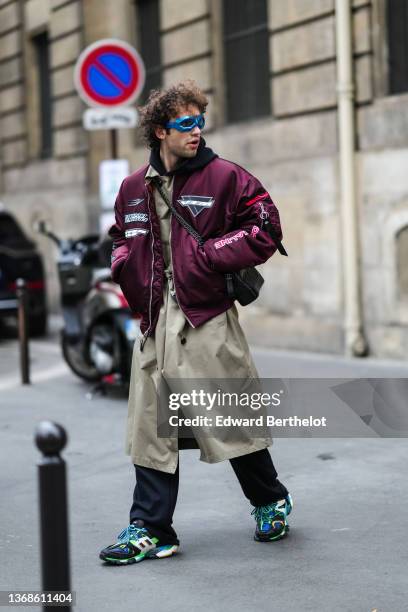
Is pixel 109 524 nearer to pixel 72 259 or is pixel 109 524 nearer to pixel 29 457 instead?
pixel 29 457

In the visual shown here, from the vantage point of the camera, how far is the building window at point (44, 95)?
16.7 m

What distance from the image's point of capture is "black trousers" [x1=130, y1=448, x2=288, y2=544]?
14.0ft

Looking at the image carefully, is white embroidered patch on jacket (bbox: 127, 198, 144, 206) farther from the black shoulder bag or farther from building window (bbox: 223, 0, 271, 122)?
building window (bbox: 223, 0, 271, 122)

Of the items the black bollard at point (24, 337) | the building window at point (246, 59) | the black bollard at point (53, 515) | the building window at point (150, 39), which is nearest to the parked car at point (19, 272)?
the building window at point (150, 39)

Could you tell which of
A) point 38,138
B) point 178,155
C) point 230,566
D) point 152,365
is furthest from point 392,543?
point 38,138

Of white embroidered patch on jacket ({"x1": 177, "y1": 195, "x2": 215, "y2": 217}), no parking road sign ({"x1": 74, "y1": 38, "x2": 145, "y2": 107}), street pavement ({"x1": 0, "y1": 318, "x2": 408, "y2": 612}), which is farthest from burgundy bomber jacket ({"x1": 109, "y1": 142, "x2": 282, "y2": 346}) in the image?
no parking road sign ({"x1": 74, "y1": 38, "x2": 145, "y2": 107})

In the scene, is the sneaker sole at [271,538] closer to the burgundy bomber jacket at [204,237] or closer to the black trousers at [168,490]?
the black trousers at [168,490]

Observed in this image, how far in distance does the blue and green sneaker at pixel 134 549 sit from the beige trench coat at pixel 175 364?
28 centimetres

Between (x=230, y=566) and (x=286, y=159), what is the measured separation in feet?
22.9

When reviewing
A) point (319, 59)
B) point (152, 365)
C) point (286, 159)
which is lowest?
point (152, 365)

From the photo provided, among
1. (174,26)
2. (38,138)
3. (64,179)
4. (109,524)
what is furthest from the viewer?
(38,138)

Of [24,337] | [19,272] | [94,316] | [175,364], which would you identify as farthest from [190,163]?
[19,272]

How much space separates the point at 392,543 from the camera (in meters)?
4.40

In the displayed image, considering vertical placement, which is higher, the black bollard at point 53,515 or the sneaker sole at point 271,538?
the black bollard at point 53,515
